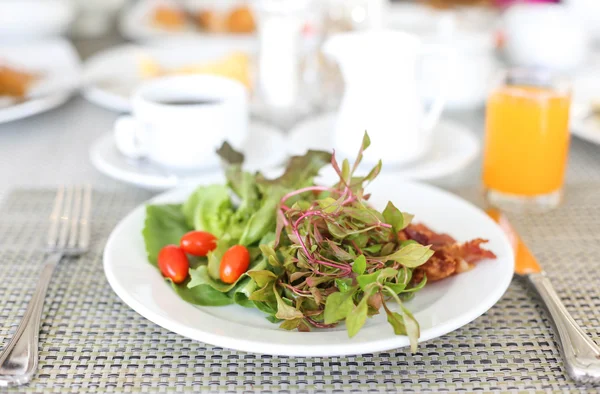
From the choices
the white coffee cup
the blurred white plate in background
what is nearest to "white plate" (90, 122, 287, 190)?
the white coffee cup

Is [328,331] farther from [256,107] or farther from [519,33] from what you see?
[519,33]

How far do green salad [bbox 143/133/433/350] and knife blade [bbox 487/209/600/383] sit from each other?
15cm

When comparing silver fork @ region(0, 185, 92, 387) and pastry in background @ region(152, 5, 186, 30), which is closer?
silver fork @ region(0, 185, 92, 387)

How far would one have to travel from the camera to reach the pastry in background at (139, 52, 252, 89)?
1.49 metres

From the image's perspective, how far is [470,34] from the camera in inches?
59.5

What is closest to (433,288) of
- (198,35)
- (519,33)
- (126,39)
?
(519,33)

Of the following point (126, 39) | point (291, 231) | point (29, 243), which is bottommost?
point (126, 39)

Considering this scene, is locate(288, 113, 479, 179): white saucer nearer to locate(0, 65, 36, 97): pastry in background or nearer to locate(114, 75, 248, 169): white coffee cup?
locate(114, 75, 248, 169): white coffee cup

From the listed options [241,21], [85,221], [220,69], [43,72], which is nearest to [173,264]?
[85,221]

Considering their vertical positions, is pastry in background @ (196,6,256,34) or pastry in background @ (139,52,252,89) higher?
pastry in background @ (139,52,252,89)

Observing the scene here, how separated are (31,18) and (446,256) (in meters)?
1.51

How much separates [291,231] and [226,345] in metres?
0.15

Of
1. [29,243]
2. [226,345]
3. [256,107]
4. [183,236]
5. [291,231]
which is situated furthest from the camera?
[256,107]

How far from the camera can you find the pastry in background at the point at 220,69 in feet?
4.88
